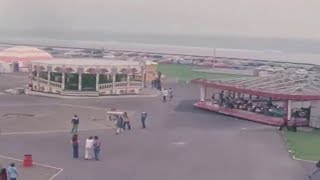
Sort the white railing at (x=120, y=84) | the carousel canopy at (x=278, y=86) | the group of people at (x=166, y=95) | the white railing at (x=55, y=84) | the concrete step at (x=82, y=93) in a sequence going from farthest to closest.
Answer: the white railing at (x=120, y=84) < the white railing at (x=55, y=84) < the concrete step at (x=82, y=93) < the group of people at (x=166, y=95) < the carousel canopy at (x=278, y=86)

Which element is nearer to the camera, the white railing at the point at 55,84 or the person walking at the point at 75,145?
the person walking at the point at 75,145

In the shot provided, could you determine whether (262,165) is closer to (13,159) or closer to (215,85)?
(13,159)

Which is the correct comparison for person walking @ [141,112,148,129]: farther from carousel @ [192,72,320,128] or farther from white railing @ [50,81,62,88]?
white railing @ [50,81,62,88]

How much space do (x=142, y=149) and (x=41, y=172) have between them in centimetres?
651

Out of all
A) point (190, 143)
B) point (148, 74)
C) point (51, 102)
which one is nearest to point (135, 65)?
point (51, 102)

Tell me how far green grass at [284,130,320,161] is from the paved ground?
63 centimetres

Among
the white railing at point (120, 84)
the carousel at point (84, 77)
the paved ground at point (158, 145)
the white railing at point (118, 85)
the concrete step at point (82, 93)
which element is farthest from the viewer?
the white railing at point (120, 84)

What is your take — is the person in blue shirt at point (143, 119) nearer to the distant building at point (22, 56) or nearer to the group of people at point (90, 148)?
the group of people at point (90, 148)

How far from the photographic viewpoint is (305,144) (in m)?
30.7

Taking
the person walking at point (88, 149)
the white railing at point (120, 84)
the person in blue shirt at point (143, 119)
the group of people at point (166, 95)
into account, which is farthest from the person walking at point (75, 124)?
the white railing at point (120, 84)

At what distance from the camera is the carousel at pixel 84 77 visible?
50.8 metres

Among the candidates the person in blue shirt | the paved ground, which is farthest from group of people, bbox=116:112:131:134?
the person in blue shirt

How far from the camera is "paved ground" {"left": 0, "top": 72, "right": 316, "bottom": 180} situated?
2345 centimetres

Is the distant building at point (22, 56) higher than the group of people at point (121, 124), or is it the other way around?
the distant building at point (22, 56)
